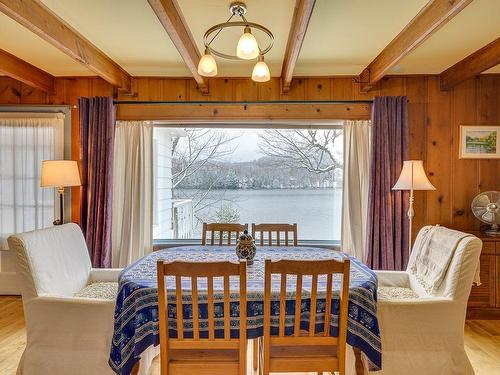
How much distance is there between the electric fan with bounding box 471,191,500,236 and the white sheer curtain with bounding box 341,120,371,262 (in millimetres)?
1085

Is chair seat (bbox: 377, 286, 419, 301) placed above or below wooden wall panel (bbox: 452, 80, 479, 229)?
below

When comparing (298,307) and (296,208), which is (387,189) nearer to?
(296,208)

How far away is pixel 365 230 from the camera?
11.7 feet

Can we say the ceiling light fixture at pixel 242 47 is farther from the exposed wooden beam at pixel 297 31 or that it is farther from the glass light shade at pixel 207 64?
the exposed wooden beam at pixel 297 31

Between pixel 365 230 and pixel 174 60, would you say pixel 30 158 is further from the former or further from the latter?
pixel 365 230

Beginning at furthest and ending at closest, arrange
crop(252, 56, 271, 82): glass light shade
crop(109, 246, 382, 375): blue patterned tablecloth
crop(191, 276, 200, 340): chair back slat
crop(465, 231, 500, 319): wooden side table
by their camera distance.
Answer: crop(465, 231, 500, 319): wooden side table → crop(252, 56, 271, 82): glass light shade → crop(109, 246, 382, 375): blue patterned tablecloth → crop(191, 276, 200, 340): chair back slat

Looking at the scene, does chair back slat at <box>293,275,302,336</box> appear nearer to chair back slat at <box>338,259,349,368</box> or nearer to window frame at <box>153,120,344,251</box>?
chair back slat at <box>338,259,349,368</box>

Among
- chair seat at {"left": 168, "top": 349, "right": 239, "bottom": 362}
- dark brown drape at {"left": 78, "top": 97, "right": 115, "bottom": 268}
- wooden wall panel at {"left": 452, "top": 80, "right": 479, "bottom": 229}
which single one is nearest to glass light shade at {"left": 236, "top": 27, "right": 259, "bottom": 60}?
chair seat at {"left": 168, "top": 349, "right": 239, "bottom": 362}

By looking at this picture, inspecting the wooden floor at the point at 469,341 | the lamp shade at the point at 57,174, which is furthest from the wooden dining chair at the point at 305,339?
the lamp shade at the point at 57,174

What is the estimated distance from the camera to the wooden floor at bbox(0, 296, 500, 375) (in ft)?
8.19

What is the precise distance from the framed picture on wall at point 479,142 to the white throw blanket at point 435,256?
4.98 ft

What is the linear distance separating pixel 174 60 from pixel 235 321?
2481 millimetres

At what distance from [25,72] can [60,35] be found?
1.16 m

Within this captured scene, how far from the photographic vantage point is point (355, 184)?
3.62 metres
